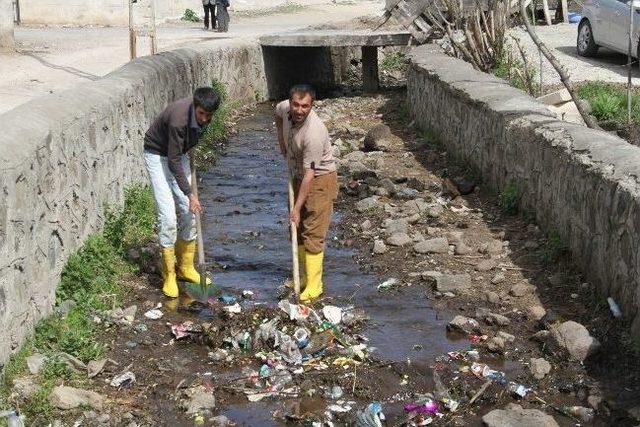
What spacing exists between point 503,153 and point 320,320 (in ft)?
11.6

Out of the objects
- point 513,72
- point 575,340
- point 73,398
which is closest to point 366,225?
point 575,340

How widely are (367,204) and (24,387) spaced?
5264 mm

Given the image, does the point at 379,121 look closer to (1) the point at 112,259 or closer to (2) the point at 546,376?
(1) the point at 112,259

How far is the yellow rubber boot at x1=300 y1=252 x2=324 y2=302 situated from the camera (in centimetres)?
745

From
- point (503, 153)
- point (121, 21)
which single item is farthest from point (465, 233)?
point (121, 21)

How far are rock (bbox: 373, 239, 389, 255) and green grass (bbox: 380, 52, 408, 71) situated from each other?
14277mm

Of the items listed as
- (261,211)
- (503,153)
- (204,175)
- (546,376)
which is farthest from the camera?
(204,175)

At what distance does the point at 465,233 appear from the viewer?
8.97 meters

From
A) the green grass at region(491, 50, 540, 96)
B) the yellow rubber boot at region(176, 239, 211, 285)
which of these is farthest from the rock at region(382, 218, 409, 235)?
the green grass at region(491, 50, 540, 96)

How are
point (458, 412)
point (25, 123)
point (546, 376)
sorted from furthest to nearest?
point (25, 123) < point (546, 376) < point (458, 412)

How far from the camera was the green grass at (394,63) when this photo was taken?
902 inches

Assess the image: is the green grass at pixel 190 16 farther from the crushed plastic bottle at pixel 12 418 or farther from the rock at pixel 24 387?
the crushed plastic bottle at pixel 12 418

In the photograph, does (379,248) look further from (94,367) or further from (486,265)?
(94,367)

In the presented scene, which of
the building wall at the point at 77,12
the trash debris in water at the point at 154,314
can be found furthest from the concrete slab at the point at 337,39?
the trash debris in water at the point at 154,314
